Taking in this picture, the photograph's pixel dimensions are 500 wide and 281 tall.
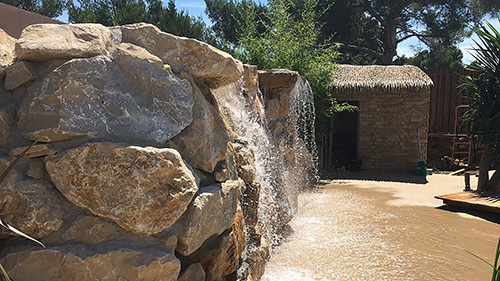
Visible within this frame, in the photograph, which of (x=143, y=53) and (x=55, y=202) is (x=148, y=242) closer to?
(x=55, y=202)

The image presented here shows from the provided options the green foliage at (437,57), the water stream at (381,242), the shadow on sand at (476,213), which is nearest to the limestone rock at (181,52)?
the water stream at (381,242)

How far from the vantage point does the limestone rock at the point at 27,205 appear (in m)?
1.54

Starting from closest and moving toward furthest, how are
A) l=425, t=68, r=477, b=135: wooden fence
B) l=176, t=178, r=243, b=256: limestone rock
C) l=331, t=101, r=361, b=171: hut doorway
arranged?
l=176, t=178, r=243, b=256: limestone rock → l=331, t=101, r=361, b=171: hut doorway → l=425, t=68, r=477, b=135: wooden fence

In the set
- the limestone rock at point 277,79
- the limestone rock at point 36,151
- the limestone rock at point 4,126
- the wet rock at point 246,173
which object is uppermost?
the limestone rock at point 277,79

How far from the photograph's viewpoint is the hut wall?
9.59m

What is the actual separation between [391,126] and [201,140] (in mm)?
8603

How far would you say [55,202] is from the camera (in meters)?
1.61

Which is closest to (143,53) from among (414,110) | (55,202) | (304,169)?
(55,202)

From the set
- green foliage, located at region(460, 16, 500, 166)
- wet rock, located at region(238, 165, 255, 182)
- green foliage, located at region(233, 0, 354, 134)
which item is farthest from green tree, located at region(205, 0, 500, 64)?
wet rock, located at region(238, 165, 255, 182)

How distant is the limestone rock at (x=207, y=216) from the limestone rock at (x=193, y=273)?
0.35 ft

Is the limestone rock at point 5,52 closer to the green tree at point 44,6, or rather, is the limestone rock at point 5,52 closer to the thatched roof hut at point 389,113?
the thatched roof hut at point 389,113

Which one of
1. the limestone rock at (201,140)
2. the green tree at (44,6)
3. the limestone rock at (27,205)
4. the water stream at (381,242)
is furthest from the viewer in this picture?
the green tree at (44,6)

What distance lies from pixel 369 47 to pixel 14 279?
1740 centimetres

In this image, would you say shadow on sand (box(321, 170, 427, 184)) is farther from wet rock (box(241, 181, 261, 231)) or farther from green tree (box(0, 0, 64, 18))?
green tree (box(0, 0, 64, 18))
